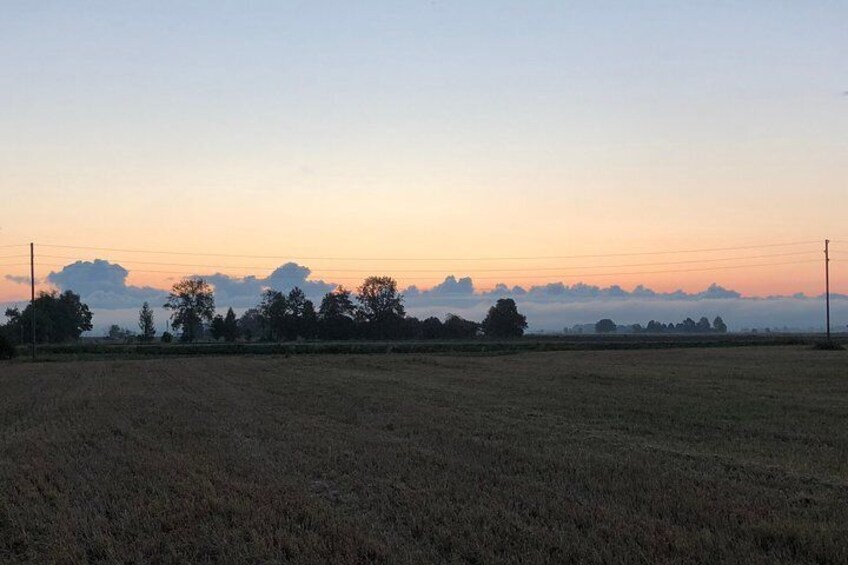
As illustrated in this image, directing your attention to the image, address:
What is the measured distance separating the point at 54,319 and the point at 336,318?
190 feet

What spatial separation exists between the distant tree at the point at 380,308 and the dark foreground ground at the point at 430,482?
146438 millimetres

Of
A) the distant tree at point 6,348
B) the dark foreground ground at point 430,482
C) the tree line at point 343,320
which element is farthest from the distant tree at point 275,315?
the dark foreground ground at point 430,482

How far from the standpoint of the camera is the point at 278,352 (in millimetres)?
85500

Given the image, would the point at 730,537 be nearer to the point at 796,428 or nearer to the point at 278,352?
the point at 796,428

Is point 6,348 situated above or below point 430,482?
below

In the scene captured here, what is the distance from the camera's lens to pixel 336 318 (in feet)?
552

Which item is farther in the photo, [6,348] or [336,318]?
[336,318]

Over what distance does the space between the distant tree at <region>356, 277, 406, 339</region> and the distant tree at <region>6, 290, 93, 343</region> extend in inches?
2472

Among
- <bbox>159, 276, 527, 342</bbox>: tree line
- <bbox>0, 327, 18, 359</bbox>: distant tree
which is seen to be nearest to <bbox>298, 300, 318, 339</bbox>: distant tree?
<bbox>159, 276, 527, 342</bbox>: tree line

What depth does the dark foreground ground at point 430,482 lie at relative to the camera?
27.0 feet

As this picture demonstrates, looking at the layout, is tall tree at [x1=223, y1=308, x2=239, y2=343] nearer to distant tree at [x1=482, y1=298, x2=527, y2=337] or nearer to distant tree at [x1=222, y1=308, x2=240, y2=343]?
distant tree at [x1=222, y1=308, x2=240, y2=343]

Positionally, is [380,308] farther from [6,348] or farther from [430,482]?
[430,482]

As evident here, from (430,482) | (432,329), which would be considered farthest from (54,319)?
(430,482)

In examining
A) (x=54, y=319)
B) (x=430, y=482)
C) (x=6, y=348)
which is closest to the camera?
(x=430, y=482)
